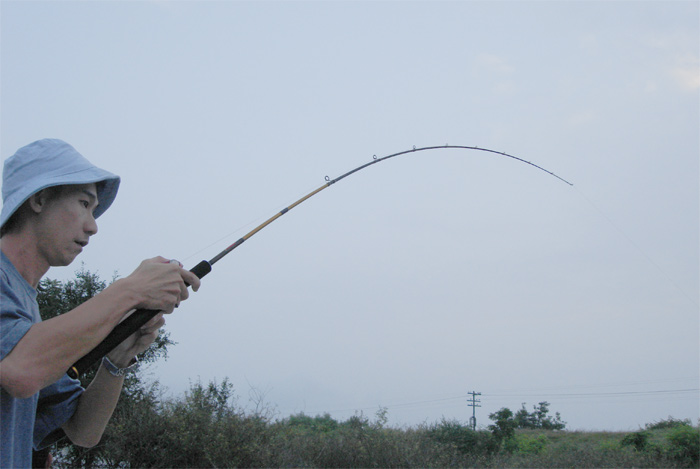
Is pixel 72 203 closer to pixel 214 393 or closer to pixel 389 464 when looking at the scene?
pixel 214 393

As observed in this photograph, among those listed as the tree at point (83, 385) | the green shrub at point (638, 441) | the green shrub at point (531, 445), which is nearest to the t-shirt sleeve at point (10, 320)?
the tree at point (83, 385)

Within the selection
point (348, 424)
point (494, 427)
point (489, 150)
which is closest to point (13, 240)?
point (489, 150)

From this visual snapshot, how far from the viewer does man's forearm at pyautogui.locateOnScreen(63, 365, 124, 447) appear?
1901 millimetres

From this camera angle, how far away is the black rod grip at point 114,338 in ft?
5.41

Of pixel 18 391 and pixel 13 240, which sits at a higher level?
pixel 13 240

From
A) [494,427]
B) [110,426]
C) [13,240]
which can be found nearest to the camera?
[13,240]

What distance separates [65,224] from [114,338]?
340mm

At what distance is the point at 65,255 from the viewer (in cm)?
161

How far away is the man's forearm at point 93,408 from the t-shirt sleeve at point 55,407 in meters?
0.03

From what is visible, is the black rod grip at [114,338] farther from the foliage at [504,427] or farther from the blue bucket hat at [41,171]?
the foliage at [504,427]

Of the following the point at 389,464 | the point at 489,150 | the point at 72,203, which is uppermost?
the point at 489,150

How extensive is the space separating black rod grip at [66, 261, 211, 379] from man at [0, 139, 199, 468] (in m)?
0.09

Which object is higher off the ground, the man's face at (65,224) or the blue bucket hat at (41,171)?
the blue bucket hat at (41,171)

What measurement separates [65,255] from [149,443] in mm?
13772
